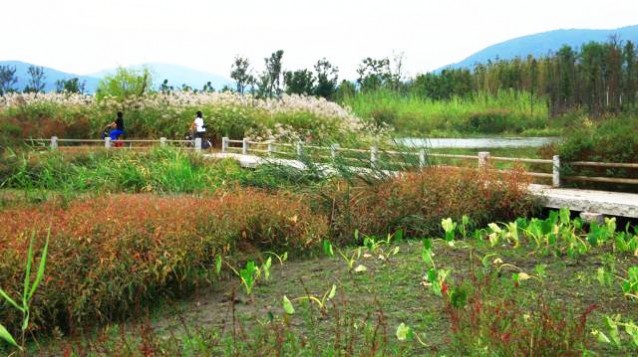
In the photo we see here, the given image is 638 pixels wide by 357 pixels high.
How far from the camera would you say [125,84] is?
27.6m

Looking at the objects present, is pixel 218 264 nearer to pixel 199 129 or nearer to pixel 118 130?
pixel 199 129

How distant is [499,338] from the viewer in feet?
14.4

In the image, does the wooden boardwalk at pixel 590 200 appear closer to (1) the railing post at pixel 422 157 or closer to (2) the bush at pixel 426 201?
(2) the bush at pixel 426 201

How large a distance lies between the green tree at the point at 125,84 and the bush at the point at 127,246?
63.5 feet

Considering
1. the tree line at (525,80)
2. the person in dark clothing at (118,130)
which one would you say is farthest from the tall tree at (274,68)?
the person in dark clothing at (118,130)

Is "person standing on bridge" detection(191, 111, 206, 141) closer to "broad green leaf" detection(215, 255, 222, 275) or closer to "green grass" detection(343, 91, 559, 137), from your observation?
"green grass" detection(343, 91, 559, 137)

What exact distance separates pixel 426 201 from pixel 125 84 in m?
19.9

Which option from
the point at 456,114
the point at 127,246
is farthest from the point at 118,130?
the point at 456,114

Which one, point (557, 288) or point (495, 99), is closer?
point (557, 288)

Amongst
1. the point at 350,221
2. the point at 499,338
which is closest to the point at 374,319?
the point at 499,338

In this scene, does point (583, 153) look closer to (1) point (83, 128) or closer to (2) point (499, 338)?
(2) point (499, 338)

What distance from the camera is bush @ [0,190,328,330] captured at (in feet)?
19.7

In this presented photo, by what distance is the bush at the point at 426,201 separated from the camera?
940 cm

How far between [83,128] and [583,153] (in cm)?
1731
